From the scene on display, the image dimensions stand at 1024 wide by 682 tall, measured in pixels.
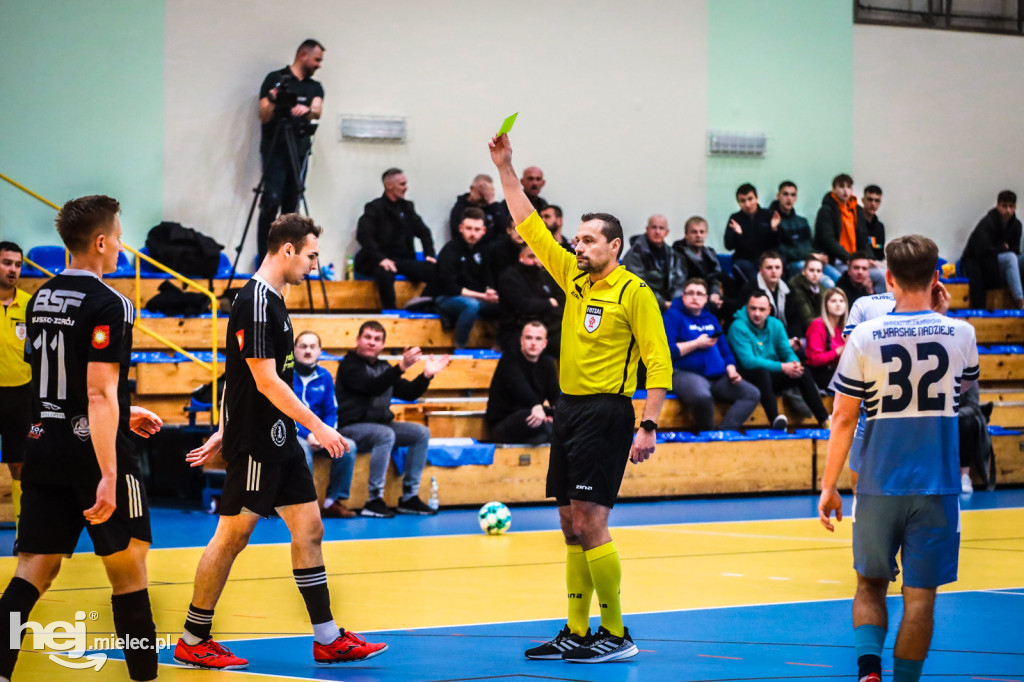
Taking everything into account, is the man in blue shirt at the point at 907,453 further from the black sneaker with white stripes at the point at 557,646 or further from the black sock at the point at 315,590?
the black sock at the point at 315,590

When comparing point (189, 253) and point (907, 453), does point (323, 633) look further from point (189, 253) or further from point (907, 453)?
point (189, 253)

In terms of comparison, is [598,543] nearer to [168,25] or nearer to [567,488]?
[567,488]

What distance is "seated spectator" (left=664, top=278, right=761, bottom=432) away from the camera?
11820mm

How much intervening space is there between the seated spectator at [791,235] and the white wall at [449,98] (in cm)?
130

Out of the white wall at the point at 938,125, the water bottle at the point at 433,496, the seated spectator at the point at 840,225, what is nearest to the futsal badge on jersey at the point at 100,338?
the water bottle at the point at 433,496

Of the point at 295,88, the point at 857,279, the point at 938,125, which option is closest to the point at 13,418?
the point at 295,88

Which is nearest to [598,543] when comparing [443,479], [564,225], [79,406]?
[79,406]

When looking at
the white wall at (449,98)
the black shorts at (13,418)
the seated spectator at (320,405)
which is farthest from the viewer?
the white wall at (449,98)

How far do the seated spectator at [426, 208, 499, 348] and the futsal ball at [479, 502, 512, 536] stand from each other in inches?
154

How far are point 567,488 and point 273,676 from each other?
1.48 meters

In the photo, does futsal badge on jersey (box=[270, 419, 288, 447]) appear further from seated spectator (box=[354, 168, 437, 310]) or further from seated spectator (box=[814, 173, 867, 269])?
seated spectator (box=[814, 173, 867, 269])

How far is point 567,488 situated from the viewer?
521cm

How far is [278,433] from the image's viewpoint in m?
4.95

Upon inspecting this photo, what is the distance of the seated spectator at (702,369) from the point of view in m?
11.8
